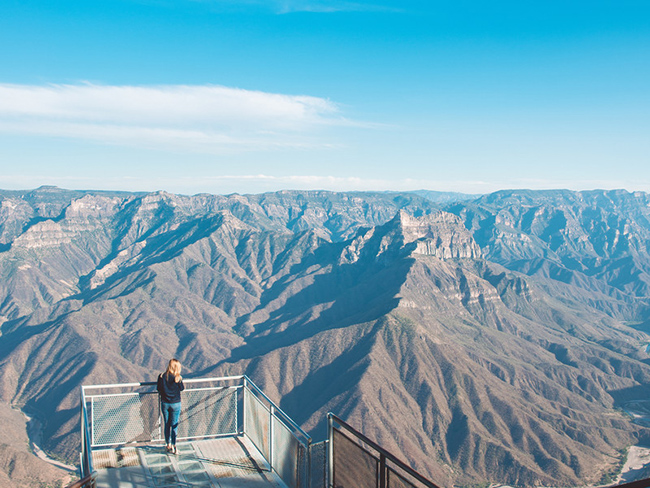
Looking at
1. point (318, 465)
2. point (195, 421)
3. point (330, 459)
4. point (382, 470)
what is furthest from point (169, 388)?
point (382, 470)

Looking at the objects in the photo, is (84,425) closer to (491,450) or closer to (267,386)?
(491,450)

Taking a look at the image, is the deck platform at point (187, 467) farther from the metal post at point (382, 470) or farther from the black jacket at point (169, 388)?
the metal post at point (382, 470)

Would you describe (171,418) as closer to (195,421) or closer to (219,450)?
(219,450)

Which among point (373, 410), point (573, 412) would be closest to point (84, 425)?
point (373, 410)

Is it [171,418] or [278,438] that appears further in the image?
[171,418]

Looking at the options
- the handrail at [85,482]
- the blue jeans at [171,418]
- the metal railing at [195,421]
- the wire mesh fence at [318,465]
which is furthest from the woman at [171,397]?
the handrail at [85,482]


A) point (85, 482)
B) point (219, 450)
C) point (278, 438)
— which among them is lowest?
point (219, 450)

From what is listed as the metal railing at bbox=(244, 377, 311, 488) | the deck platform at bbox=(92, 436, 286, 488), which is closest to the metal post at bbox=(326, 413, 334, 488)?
the metal railing at bbox=(244, 377, 311, 488)
